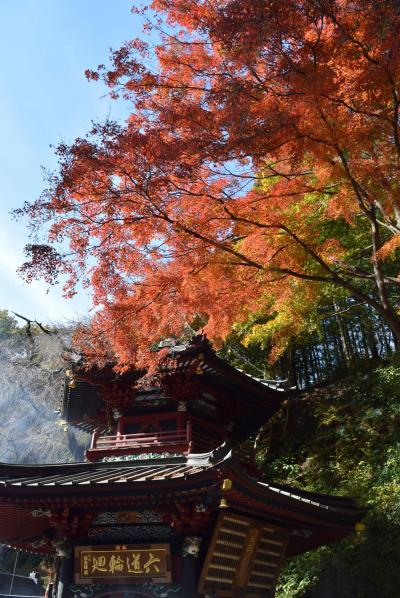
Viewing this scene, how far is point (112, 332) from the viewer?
349 inches

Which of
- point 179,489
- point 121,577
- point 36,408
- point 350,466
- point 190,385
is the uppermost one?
point 36,408

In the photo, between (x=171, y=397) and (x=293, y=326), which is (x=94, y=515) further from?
(x=293, y=326)

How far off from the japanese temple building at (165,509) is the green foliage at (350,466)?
140 centimetres

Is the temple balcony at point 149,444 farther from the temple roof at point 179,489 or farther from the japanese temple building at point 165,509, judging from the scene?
the temple roof at point 179,489

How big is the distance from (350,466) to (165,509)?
25.8ft

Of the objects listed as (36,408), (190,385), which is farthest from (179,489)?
(36,408)

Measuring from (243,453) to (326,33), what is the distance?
758cm

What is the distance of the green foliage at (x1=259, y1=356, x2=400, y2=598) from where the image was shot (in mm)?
10969

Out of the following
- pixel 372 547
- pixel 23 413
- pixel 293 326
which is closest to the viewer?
pixel 372 547

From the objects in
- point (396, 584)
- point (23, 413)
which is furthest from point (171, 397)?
point (23, 413)

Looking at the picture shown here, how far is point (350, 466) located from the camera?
14.4m

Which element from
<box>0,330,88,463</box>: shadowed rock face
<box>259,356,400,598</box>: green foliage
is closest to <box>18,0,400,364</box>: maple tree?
<box>259,356,400,598</box>: green foliage

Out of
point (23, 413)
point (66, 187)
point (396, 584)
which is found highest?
point (23, 413)

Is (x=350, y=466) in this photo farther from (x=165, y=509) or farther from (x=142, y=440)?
(x=165, y=509)
